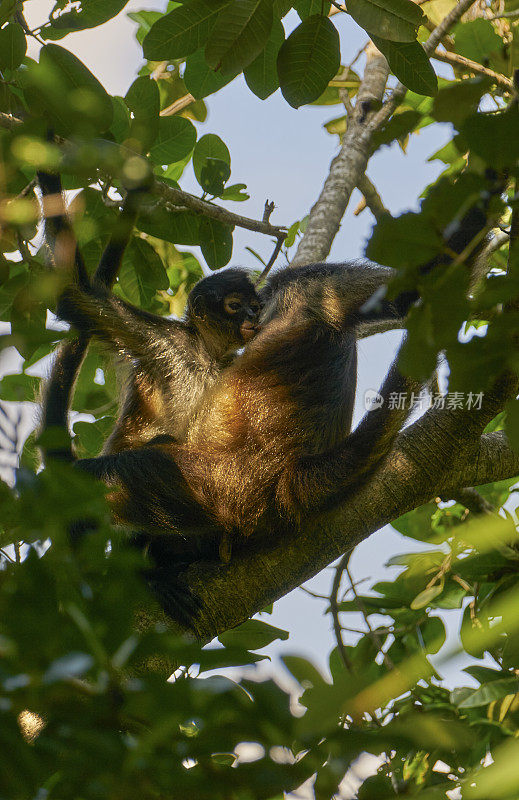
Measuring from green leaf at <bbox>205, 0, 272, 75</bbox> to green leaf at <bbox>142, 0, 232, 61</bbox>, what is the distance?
2.8 inches

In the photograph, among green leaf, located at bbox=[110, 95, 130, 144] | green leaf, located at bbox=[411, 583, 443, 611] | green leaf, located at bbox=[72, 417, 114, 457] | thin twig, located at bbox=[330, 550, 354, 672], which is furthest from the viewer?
green leaf, located at bbox=[72, 417, 114, 457]

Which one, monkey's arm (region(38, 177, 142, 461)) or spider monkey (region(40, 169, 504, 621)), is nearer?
spider monkey (region(40, 169, 504, 621))

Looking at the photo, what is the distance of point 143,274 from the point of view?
3.76m

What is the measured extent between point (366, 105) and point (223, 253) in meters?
1.60

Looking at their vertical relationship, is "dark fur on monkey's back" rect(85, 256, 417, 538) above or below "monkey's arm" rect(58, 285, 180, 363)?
below

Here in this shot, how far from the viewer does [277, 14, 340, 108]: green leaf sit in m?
2.44

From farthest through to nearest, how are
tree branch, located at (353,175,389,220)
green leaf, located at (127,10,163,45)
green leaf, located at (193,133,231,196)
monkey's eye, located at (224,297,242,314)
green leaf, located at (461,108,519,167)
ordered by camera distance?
tree branch, located at (353,175,389,220) < green leaf, located at (127,10,163,45) < monkey's eye, located at (224,297,242,314) < green leaf, located at (193,133,231,196) < green leaf, located at (461,108,519,167)

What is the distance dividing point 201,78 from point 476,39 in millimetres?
1213

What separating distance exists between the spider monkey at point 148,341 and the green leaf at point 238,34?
33.9 inches

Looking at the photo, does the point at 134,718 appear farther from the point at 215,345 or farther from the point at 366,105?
the point at 366,105

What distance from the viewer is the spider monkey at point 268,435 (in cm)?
262

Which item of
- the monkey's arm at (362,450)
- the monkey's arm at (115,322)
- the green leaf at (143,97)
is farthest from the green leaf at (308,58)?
the monkey's arm at (115,322)

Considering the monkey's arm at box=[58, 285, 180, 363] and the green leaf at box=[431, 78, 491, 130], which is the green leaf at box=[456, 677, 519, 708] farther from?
the green leaf at box=[431, 78, 491, 130]

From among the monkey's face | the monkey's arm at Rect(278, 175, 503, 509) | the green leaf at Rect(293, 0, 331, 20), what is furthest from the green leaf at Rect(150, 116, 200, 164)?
the monkey's arm at Rect(278, 175, 503, 509)
